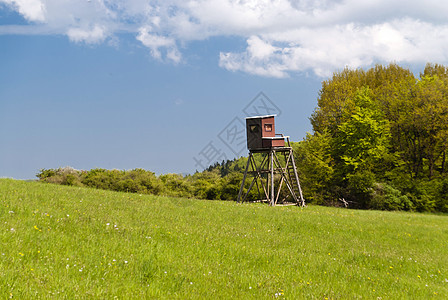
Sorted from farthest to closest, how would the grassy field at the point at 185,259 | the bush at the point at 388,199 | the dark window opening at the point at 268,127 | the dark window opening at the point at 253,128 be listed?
1. the bush at the point at 388,199
2. the dark window opening at the point at 253,128
3. the dark window opening at the point at 268,127
4. the grassy field at the point at 185,259

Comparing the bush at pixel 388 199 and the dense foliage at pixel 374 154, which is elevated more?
the dense foliage at pixel 374 154

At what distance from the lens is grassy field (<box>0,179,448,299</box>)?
6.48 meters

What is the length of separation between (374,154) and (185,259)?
42.5 m

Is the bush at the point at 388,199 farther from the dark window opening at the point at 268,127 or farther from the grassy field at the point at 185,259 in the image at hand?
the grassy field at the point at 185,259

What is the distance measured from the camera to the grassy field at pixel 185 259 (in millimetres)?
6477

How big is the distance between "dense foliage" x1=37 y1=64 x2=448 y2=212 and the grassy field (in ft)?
92.6

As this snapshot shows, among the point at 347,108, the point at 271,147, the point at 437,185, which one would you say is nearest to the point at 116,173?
the point at 271,147

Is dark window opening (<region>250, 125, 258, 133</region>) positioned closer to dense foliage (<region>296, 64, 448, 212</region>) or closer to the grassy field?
dense foliage (<region>296, 64, 448, 212</region>)

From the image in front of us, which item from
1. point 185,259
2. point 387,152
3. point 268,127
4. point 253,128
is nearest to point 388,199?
point 387,152

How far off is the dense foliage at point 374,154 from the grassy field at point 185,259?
2821 centimetres

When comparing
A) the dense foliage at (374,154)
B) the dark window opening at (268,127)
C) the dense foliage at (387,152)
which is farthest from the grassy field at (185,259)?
the dense foliage at (374,154)

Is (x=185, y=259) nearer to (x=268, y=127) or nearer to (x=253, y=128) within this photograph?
(x=253, y=128)

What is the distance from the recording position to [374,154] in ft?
149

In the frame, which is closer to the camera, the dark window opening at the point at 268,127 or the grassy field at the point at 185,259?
the grassy field at the point at 185,259
